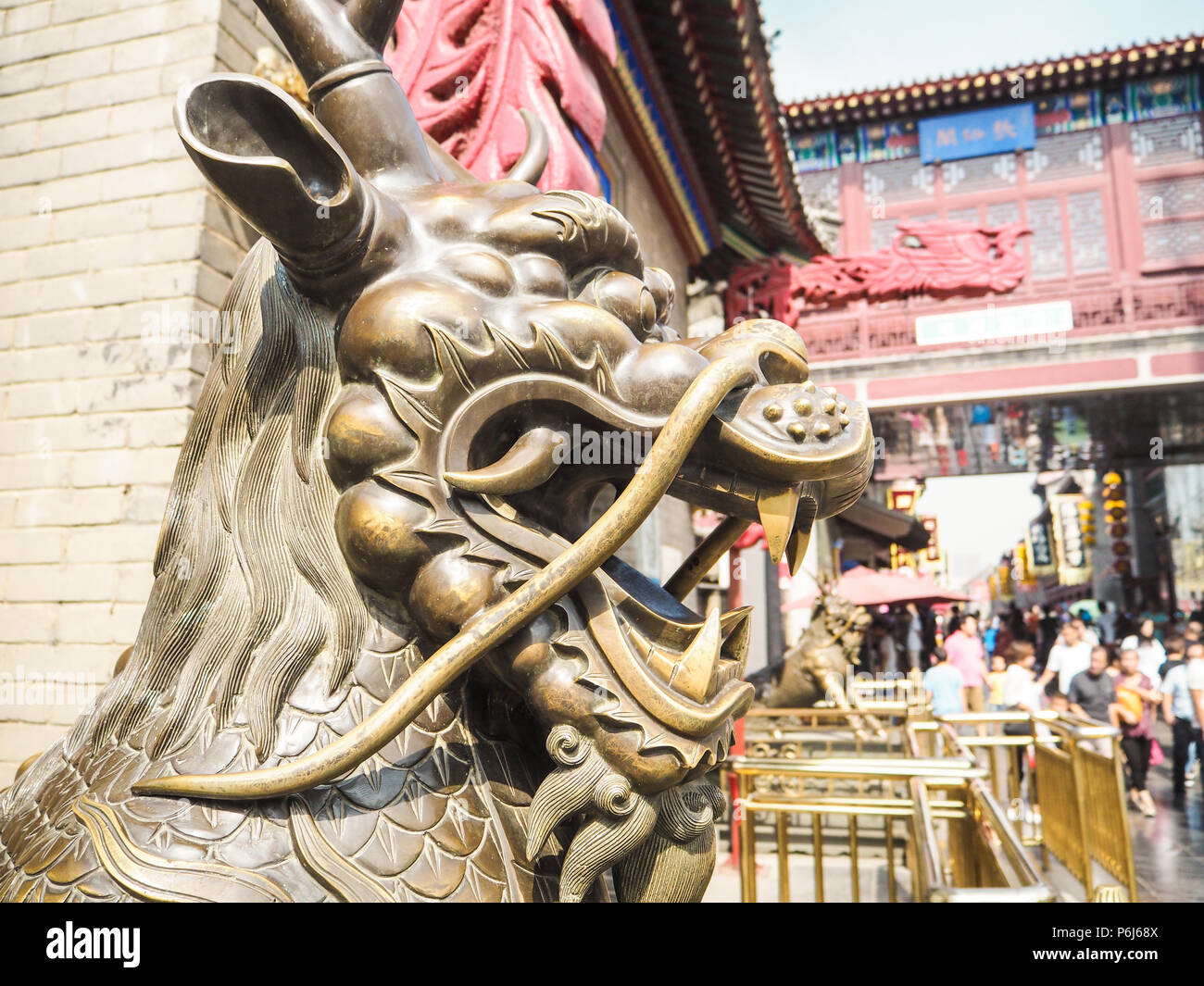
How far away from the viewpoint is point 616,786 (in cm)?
77

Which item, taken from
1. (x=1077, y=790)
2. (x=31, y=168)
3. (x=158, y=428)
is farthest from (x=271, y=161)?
(x=1077, y=790)

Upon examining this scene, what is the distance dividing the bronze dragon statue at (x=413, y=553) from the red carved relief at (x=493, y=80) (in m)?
1.77

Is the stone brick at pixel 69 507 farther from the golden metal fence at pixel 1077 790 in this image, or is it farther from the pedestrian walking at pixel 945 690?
the pedestrian walking at pixel 945 690

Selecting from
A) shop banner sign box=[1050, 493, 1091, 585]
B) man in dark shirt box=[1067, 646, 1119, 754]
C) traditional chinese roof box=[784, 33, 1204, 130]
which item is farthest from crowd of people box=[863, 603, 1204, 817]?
shop banner sign box=[1050, 493, 1091, 585]

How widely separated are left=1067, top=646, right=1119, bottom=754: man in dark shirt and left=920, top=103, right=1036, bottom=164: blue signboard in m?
10.6

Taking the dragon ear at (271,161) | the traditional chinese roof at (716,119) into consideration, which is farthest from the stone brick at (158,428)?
the traditional chinese roof at (716,119)

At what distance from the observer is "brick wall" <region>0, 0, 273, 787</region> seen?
2807 mm

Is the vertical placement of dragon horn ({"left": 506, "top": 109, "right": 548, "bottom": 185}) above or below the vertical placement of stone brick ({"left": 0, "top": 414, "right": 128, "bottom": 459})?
below

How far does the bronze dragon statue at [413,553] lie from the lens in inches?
30.6

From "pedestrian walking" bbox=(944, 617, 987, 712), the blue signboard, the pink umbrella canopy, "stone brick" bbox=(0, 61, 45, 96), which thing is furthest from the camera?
the blue signboard

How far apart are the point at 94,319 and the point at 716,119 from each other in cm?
443

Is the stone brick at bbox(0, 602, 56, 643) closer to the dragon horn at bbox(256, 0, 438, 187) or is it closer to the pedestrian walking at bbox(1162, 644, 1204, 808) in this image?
the dragon horn at bbox(256, 0, 438, 187)

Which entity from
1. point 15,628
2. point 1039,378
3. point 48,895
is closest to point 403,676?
point 48,895
